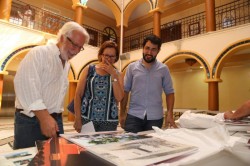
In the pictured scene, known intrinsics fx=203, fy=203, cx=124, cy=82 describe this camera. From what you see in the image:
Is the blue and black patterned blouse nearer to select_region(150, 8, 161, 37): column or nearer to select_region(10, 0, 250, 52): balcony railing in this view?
select_region(150, 8, 161, 37): column

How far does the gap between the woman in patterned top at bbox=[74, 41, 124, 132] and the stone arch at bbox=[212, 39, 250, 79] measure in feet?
21.0

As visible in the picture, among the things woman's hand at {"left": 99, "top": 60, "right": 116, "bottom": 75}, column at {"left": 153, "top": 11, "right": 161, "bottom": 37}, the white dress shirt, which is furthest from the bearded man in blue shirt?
column at {"left": 153, "top": 11, "right": 161, "bottom": 37}

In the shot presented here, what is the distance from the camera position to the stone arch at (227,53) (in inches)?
275

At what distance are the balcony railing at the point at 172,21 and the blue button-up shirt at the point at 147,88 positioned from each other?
7.30 meters

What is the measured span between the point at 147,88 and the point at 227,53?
594 cm

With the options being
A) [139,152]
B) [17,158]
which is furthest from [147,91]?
[17,158]

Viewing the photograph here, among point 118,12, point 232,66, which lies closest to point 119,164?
point 118,12

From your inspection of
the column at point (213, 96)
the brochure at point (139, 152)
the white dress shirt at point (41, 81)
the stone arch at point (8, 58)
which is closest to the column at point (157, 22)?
the column at point (213, 96)

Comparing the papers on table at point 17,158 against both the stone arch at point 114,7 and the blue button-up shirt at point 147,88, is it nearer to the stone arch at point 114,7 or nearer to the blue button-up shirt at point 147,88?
the blue button-up shirt at point 147,88

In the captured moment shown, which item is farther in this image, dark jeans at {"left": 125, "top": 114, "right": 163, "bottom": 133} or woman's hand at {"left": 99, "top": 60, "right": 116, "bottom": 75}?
dark jeans at {"left": 125, "top": 114, "right": 163, "bottom": 133}

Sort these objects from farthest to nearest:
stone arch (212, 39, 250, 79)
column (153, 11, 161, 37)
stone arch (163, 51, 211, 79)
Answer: column (153, 11, 161, 37) → stone arch (163, 51, 211, 79) → stone arch (212, 39, 250, 79)

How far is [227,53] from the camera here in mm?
7324

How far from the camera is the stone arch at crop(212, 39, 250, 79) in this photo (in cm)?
698

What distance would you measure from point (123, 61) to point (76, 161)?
1033 cm
